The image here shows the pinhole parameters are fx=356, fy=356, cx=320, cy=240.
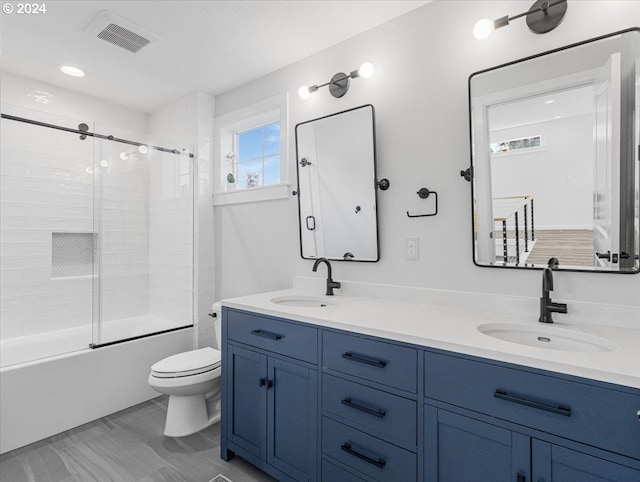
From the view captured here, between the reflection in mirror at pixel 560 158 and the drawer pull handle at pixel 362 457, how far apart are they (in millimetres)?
989

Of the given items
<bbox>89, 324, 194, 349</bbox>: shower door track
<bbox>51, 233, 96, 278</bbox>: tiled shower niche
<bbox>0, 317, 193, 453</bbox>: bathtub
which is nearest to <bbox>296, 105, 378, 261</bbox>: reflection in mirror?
<bbox>89, 324, 194, 349</bbox>: shower door track

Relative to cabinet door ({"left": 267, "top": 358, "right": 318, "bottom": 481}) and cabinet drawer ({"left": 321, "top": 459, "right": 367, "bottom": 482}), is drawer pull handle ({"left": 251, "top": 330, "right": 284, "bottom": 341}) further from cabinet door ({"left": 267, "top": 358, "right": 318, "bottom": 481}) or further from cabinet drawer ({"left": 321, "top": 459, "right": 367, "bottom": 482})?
cabinet drawer ({"left": 321, "top": 459, "right": 367, "bottom": 482})

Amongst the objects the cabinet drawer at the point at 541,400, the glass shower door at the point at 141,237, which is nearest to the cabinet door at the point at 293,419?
the cabinet drawer at the point at 541,400

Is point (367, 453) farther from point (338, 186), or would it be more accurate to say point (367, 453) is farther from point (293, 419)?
point (338, 186)

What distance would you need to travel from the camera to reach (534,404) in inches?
40.5

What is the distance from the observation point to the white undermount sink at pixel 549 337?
4.11 feet

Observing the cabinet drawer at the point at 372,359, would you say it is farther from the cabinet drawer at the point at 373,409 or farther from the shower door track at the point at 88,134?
the shower door track at the point at 88,134

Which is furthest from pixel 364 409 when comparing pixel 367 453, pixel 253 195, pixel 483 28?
pixel 253 195

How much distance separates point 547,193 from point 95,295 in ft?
9.48

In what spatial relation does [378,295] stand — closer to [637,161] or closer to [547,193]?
[547,193]

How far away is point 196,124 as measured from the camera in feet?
9.99

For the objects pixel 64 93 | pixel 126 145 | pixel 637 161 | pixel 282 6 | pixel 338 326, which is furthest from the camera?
pixel 64 93

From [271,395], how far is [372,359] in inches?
25.6

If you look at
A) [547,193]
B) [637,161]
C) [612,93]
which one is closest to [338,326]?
[547,193]
